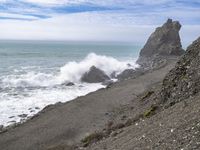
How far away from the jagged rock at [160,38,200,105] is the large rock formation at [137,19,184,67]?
64.8 metres

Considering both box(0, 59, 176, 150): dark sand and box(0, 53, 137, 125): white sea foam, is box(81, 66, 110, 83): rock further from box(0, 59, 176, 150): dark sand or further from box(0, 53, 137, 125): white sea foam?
box(0, 59, 176, 150): dark sand

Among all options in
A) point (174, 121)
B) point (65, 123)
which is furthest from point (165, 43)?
point (174, 121)

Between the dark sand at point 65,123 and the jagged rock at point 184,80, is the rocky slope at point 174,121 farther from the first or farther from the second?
the dark sand at point 65,123

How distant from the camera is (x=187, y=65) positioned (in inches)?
760

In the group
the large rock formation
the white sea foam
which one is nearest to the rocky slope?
the white sea foam

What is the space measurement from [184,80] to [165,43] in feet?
240

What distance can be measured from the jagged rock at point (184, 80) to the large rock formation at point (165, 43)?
64.8 m

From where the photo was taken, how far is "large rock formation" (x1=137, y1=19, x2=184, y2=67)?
8549cm

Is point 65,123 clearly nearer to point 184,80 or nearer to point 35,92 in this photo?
point 184,80

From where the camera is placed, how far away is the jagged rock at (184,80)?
17.3 meters

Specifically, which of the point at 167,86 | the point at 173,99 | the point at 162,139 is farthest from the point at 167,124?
the point at 167,86

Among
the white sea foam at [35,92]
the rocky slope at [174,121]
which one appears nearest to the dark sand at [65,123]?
the rocky slope at [174,121]

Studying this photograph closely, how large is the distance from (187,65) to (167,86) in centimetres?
141

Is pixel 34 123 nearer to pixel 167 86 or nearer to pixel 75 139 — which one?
pixel 75 139
